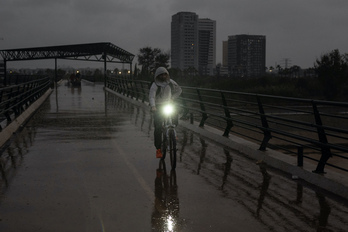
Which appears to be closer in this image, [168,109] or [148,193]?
[148,193]

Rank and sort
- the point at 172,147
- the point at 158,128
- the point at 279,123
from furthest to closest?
the point at 158,128 → the point at 172,147 → the point at 279,123

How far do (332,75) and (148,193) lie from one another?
7851cm

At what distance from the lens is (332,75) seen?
79750 mm

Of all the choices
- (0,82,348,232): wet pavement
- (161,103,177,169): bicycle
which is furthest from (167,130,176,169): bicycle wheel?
(0,82,348,232): wet pavement

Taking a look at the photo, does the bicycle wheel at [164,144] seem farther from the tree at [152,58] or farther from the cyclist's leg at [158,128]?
the tree at [152,58]

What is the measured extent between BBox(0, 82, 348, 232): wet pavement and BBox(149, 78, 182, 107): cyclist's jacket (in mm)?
1323

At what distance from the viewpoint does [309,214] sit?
587 cm

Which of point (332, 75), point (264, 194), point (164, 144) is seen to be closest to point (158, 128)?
point (164, 144)

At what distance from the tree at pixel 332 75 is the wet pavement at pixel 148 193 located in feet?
240

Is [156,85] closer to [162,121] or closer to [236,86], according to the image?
[162,121]

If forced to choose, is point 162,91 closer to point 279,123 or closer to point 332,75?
point 279,123

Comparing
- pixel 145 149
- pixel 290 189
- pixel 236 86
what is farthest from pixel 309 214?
pixel 236 86

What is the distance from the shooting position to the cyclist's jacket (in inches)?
353

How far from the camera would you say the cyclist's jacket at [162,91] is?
8.96m
